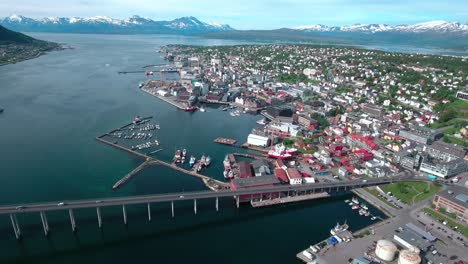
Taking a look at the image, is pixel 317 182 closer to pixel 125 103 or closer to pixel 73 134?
pixel 73 134

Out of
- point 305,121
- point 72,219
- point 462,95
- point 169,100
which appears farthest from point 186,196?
point 462,95

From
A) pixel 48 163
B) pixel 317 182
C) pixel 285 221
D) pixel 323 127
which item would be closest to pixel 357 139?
pixel 323 127

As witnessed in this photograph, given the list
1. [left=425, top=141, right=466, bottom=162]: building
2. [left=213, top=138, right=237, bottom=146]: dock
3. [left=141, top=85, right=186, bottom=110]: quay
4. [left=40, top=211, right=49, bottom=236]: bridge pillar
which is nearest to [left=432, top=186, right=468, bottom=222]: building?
[left=425, top=141, right=466, bottom=162]: building

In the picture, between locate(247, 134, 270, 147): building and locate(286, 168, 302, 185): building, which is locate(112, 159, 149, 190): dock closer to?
locate(247, 134, 270, 147): building

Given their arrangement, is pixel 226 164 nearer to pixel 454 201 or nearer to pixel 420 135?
→ pixel 454 201

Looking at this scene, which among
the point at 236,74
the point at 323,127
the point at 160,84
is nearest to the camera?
the point at 323,127

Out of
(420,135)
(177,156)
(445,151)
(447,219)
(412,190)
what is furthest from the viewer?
(420,135)

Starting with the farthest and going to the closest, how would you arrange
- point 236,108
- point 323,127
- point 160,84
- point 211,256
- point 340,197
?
point 160,84, point 236,108, point 323,127, point 340,197, point 211,256
